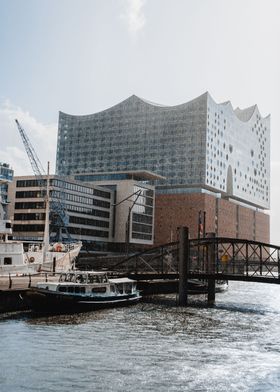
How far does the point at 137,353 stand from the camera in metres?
34.4

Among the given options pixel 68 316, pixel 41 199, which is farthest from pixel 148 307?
pixel 41 199

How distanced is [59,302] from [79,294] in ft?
11.0

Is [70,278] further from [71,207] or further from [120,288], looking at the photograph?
[71,207]

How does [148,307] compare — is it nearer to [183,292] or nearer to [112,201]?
[183,292]

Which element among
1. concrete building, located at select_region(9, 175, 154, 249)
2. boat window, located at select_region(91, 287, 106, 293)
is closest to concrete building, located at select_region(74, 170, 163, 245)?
concrete building, located at select_region(9, 175, 154, 249)

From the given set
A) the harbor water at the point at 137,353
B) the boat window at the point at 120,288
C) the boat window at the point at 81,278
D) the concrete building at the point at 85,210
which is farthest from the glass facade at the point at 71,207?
the harbor water at the point at 137,353

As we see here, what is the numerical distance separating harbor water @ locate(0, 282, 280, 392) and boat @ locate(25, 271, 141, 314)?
1.78 meters

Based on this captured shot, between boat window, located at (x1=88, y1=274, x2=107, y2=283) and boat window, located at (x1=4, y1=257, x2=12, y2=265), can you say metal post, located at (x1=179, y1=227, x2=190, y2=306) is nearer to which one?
boat window, located at (x1=88, y1=274, x2=107, y2=283)

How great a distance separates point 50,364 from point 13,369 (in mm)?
2481

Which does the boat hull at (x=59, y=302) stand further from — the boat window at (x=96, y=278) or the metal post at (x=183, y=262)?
the metal post at (x=183, y=262)

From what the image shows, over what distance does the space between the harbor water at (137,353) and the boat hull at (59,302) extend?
5.18ft

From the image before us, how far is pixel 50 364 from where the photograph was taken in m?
30.5

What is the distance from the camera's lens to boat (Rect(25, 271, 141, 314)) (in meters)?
50.9

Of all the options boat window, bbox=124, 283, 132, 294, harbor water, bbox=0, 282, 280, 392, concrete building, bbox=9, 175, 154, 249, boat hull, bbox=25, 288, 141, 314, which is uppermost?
concrete building, bbox=9, 175, 154, 249
